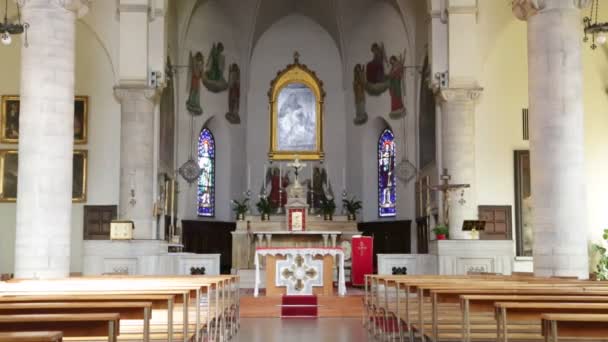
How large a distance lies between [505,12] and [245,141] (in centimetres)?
1296

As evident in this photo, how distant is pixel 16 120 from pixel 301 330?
11740mm

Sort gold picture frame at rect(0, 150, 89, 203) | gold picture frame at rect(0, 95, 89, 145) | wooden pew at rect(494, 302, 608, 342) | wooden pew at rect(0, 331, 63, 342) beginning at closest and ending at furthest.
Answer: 1. wooden pew at rect(0, 331, 63, 342)
2. wooden pew at rect(494, 302, 608, 342)
3. gold picture frame at rect(0, 150, 89, 203)
4. gold picture frame at rect(0, 95, 89, 145)

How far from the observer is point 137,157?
20328 mm

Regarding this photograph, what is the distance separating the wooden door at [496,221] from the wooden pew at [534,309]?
14701 millimetres

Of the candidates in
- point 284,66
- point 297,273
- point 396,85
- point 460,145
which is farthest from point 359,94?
point 297,273

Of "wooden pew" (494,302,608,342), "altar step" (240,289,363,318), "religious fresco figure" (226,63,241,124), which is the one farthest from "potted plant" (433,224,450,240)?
"wooden pew" (494,302,608,342)

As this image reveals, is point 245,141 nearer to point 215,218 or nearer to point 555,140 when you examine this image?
point 215,218

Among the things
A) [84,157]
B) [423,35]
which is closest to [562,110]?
[423,35]

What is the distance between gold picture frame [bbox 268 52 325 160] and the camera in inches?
1218

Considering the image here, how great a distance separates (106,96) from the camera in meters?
21.1

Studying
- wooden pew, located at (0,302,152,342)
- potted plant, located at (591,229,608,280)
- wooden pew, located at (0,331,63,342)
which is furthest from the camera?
potted plant, located at (591,229,608,280)

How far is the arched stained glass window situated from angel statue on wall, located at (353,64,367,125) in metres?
5.46

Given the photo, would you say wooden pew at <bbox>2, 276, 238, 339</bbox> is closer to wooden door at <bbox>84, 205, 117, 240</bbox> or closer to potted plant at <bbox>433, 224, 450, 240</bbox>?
potted plant at <bbox>433, 224, 450, 240</bbox>

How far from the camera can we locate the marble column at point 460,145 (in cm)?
1989
